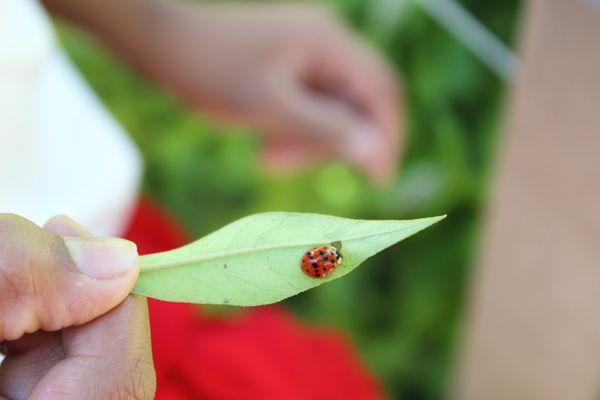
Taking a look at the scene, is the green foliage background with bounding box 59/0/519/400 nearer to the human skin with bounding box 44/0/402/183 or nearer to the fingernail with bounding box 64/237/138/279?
the human skin with bounding box 44/0/402/183

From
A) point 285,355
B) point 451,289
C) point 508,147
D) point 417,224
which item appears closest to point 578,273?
point 508,147

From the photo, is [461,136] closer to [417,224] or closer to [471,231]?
[471,231]

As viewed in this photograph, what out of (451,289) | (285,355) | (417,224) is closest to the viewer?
(417,224)

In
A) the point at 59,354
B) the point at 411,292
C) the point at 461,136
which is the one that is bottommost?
the point at 411,292

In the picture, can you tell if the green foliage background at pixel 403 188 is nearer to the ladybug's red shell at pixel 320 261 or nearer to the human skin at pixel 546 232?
the human skin at pixel 546 232

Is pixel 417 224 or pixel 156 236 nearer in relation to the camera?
pixel 417 224

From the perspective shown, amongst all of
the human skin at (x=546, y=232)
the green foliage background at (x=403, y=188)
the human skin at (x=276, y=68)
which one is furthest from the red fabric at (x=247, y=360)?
the green foliage background at (x=403, y=188)

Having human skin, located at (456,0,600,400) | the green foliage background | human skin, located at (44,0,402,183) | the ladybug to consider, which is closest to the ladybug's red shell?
the ladybug
